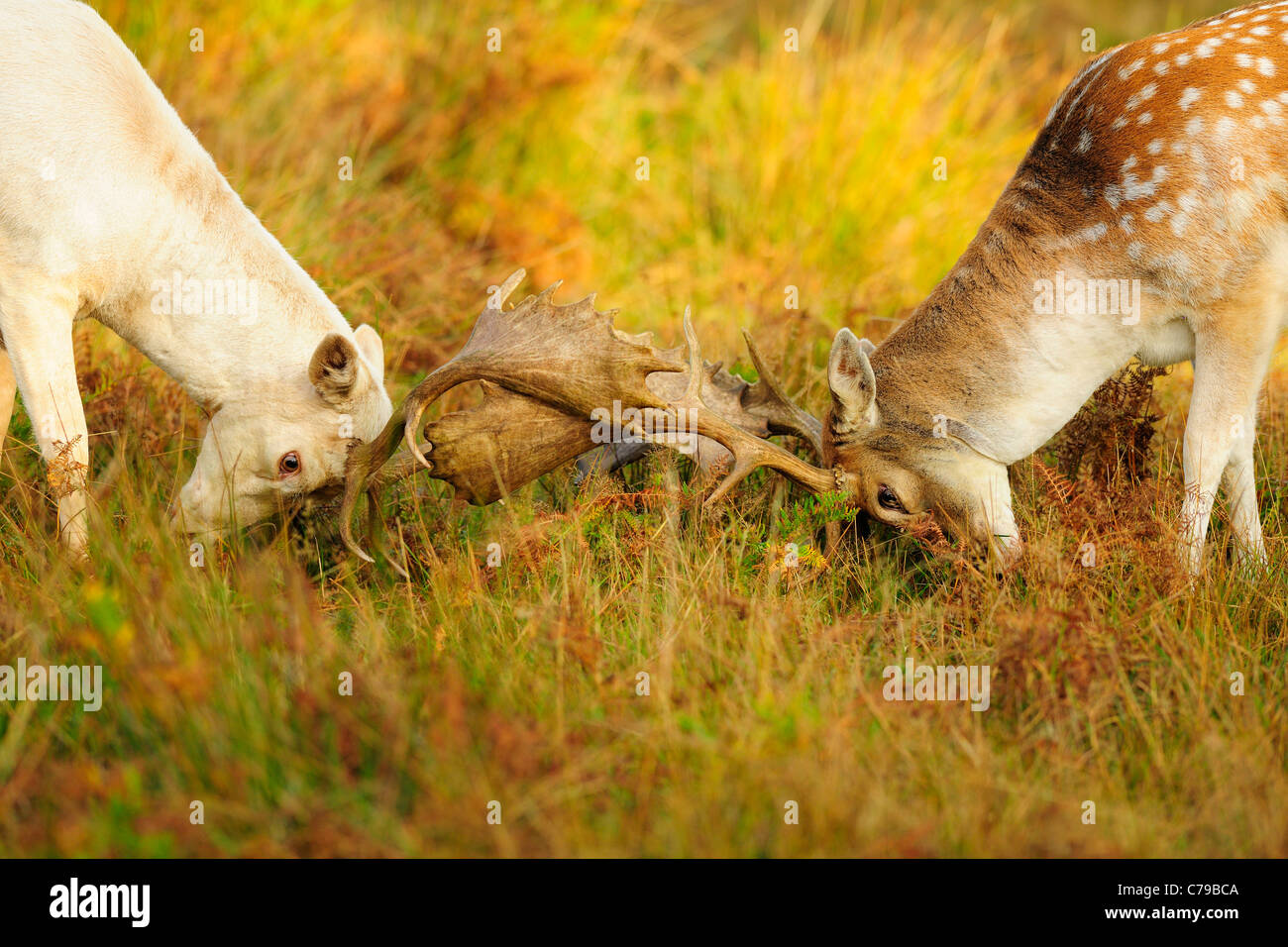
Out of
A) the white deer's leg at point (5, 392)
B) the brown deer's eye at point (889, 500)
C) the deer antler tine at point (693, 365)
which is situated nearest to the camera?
the deer antler tine at point (693, 365)

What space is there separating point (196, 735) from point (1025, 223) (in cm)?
351

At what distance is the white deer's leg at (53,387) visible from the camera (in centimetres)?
432

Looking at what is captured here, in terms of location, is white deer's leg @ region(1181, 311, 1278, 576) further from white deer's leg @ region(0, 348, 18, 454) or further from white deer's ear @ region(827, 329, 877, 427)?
white deer's leg @ region(0, 348, 18, 454)

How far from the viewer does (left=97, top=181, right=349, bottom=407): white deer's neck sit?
4.56 meters

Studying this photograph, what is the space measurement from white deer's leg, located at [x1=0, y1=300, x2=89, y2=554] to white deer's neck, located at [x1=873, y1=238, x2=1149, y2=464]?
3.08 m

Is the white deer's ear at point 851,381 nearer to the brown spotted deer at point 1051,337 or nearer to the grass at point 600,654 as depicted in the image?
the brown spotted deer at point 1051,337

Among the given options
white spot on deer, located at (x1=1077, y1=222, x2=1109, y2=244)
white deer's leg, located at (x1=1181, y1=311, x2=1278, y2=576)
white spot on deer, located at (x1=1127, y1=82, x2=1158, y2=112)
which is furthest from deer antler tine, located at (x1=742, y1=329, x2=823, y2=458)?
white spot on deer, located at (x1=1127, y1=82, x2=1158, y2=112)

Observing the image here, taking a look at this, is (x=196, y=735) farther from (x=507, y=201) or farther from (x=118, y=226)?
(x=507, y=201)

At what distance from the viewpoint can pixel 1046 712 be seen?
3.68 metres

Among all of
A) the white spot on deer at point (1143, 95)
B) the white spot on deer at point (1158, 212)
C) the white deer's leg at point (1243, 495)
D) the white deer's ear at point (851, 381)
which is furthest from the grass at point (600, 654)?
the white spot on deer at point (1143, 95)

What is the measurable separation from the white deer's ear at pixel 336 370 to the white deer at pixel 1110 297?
1.81 metres

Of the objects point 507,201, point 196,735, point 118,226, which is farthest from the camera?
point 507,201

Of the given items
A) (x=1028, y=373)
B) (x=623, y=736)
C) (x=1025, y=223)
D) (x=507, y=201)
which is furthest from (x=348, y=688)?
(x=507, y=201)
